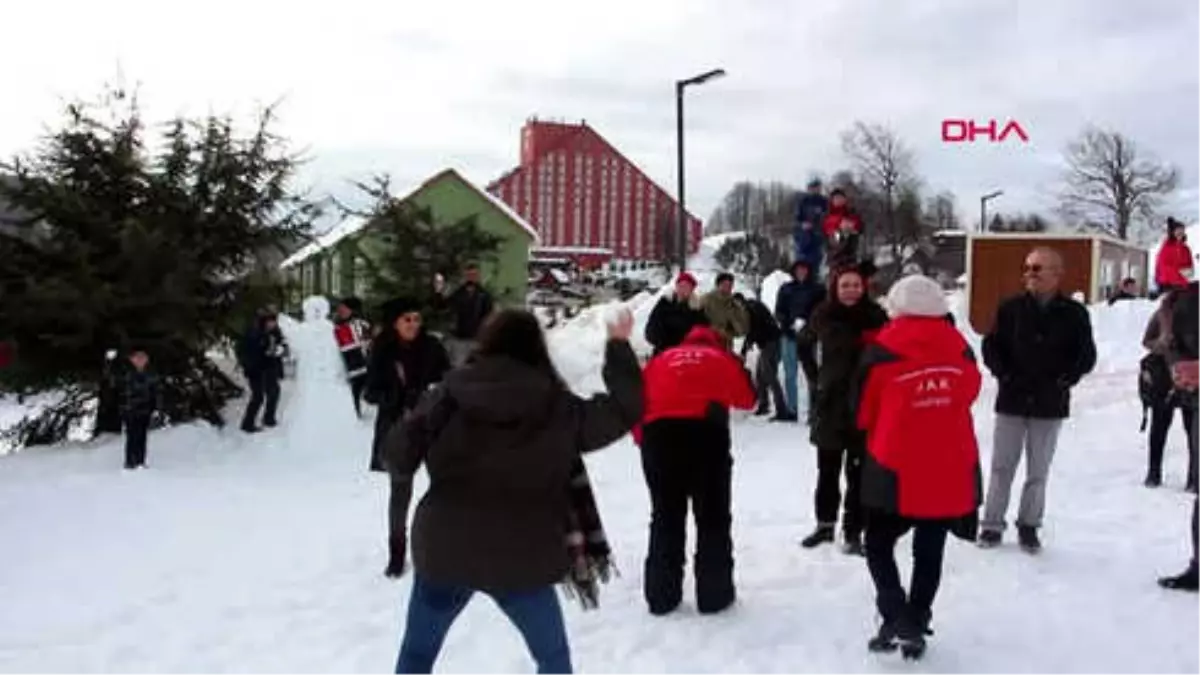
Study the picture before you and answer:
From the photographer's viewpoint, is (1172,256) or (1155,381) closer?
(1155,381)

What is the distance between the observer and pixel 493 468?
143 inches

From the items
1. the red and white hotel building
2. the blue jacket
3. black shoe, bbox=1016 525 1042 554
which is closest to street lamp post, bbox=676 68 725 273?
the blue jacket

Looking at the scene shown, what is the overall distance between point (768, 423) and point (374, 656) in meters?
9.02

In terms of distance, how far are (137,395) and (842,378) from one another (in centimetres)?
727

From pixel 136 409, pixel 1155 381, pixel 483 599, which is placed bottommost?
pixel 483 599

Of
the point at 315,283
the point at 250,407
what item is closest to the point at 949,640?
the point at 250,407

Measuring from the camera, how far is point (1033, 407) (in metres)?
6.50

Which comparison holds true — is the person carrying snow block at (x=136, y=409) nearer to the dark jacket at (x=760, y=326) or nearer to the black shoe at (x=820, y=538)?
the dark jacket at (x=760, y=326)

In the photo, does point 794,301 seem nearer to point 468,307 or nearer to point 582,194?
point 468,307

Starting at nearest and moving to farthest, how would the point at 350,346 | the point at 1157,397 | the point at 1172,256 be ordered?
the point at 1157,397, the point at 350,346, the point at 1172,256

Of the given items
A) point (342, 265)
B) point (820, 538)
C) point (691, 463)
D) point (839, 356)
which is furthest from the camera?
point (342, 265)

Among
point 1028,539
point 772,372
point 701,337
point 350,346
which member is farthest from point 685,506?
point 350,346

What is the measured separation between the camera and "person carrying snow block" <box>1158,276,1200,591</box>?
6.08 m

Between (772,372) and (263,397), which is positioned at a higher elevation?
(772,372)
